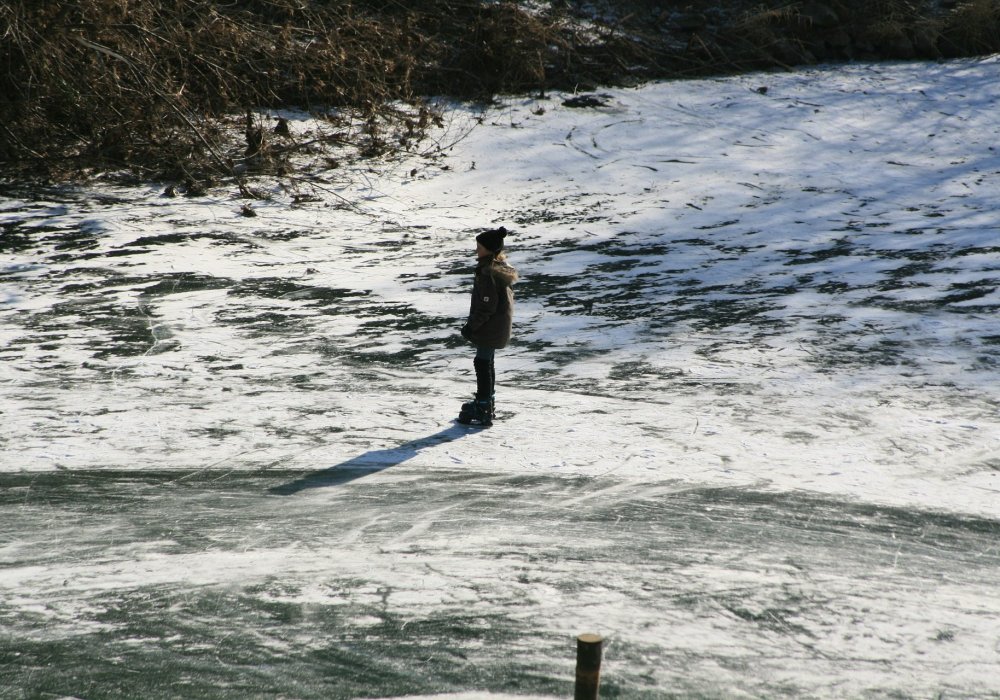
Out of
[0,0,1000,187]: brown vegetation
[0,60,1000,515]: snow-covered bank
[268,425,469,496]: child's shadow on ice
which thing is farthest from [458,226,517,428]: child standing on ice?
[0,0,1000,187]: brown vegetation

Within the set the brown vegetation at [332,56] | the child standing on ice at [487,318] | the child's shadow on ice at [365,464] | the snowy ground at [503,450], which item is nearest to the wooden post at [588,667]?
the snowy ground at [503,450]

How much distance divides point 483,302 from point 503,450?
92 cm

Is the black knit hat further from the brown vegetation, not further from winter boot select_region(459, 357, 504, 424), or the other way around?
the brown vegetation

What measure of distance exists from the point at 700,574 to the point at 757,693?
0.84 m

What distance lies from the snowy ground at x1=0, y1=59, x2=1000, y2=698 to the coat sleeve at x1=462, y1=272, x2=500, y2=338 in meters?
0.66

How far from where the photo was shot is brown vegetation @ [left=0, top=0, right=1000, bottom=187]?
1129 centimetres

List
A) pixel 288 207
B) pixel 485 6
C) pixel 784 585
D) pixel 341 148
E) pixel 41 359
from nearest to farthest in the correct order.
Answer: pixel 784 585 → pixel 41 359 → pixel 288 207 → pixel 341 148 → pixel 485 6

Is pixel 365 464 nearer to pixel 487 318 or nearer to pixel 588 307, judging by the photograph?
pixel 487 318

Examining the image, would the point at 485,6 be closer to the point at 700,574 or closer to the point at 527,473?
the point at 527,473

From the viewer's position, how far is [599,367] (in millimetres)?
6934

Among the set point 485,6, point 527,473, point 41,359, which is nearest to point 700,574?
point 527,473

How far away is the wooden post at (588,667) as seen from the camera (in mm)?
2209

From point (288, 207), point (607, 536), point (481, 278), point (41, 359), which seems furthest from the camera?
point (288, 207)

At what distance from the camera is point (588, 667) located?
2.22 metres
